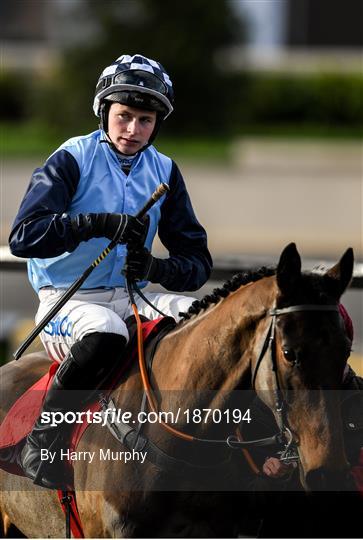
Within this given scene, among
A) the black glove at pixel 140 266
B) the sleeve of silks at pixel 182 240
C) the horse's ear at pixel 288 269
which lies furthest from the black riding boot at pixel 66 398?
the horse's ear at pixel 288 269

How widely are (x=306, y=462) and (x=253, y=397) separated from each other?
0.38 m

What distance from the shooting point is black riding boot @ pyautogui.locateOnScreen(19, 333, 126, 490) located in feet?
14.1

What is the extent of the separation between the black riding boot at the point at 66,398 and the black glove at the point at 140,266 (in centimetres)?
27

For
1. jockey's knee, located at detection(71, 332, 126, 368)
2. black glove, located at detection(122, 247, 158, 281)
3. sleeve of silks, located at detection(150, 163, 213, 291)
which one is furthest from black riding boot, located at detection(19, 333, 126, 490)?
sleeve of silks, located at detection(150, 163, 213, 291)

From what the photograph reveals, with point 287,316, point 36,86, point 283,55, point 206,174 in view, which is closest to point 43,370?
point 287,316

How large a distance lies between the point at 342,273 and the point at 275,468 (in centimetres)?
77

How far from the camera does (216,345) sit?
A: 4.03m

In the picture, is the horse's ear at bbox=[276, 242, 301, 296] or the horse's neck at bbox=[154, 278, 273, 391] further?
the horse's neck at bbox=[154, 278, 273, 391]

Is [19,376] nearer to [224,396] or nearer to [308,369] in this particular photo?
[224,396]

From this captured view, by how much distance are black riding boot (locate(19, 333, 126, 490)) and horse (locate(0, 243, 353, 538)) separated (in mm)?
98

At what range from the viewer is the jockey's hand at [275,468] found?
410 centimetres

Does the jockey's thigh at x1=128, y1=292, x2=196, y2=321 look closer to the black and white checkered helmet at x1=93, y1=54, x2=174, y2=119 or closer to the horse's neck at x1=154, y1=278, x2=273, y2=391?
the horse's neck at x1=154, y1=278, x2=273, y2=391

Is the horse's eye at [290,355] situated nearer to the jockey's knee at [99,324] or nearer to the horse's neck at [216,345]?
the horse's neck at [216,345]

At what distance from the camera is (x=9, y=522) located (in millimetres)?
5105
